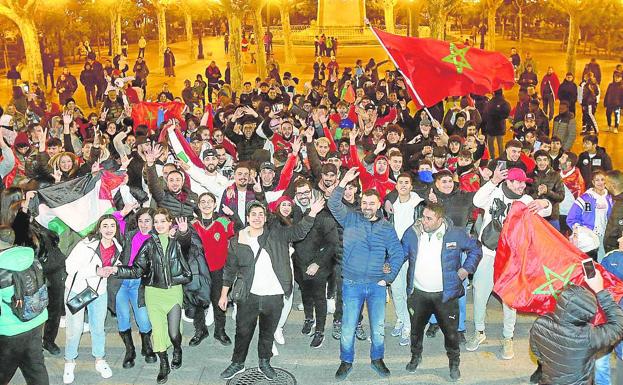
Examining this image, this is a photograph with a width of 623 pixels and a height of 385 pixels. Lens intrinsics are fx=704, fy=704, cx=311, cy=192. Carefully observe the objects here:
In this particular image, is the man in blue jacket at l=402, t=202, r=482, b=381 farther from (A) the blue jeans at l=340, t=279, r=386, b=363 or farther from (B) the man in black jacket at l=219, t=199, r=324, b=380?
(B) the man in black jacket at l=219, t=199, r=324, b=380

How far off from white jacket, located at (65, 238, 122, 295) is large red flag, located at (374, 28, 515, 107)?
549cm

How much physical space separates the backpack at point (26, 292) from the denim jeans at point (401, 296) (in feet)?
13.1

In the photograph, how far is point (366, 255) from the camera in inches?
290

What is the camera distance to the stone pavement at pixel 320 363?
766 centimetres

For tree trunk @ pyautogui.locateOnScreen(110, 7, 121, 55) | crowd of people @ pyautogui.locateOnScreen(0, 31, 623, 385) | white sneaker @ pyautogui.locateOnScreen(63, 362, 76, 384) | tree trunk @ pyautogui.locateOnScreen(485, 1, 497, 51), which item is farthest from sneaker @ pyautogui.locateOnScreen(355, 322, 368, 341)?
tree trunk @ pyautogui.locateOnScreen(485, 1, 497, 51)

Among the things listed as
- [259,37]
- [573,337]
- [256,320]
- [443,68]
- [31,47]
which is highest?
[259,37]

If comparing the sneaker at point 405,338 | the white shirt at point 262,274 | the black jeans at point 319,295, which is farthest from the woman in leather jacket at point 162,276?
the sneaker at point 405,338

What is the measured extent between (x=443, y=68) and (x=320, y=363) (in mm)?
5194

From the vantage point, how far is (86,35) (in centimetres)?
4938

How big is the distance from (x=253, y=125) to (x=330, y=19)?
1462 inches

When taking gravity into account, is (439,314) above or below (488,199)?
below

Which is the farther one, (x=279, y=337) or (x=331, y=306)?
(x=331, y=306)

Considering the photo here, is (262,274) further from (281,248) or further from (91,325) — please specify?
(91,325)

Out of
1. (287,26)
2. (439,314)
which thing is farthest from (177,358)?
(287,26)
